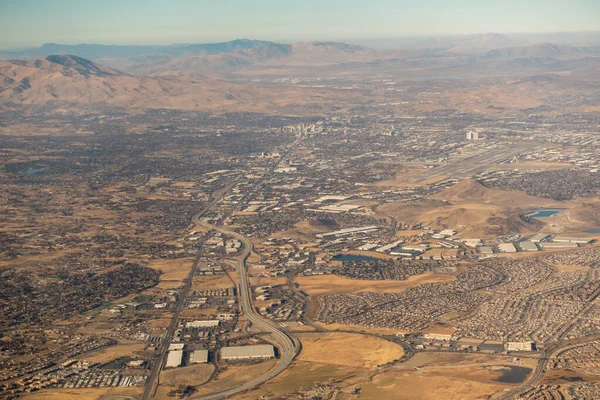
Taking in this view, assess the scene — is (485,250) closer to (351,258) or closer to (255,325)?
(351,258)

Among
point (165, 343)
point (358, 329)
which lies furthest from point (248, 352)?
point (358, 329)

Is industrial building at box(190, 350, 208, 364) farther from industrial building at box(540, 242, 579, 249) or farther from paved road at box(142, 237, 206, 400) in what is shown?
industrial building at box(540, 242, 579, 249)

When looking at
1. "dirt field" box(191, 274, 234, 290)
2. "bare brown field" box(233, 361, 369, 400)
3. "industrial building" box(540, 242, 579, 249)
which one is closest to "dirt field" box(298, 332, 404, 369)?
"bare brown field" box(233, 361, 369, 400)

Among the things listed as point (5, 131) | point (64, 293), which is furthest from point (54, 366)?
point (5, 131)

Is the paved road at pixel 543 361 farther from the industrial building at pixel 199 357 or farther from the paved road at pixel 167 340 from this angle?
the paved road at pixel 167 340

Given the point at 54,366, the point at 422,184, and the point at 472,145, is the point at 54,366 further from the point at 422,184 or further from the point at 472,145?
the point at 472,145
